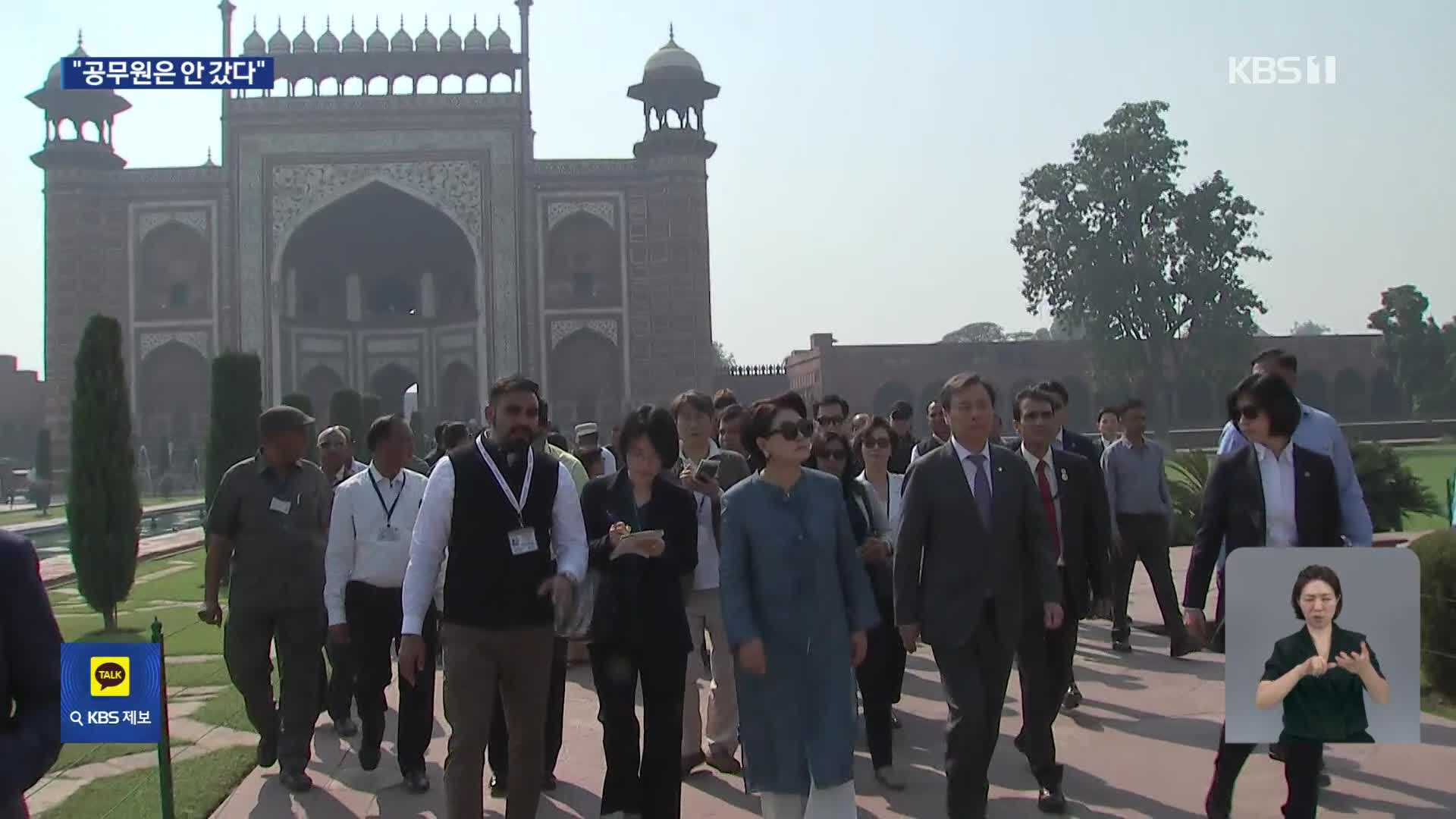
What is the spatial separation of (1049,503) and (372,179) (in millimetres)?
26514

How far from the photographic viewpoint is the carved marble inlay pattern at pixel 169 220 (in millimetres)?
29406

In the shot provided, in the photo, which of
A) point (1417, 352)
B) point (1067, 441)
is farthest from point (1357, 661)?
point (1417, 352)

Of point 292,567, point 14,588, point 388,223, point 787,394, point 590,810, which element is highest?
point 388,223

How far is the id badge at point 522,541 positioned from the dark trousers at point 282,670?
1537 millimetres

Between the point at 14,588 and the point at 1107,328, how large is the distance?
28.9 m

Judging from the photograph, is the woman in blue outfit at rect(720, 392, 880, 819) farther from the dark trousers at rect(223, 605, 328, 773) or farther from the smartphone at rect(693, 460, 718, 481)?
the dark trousers at rect(223, 605, 328, 773)

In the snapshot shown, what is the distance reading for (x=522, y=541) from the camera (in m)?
3.39

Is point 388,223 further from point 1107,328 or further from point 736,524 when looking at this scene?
point 736,524

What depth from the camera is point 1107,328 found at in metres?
29.0

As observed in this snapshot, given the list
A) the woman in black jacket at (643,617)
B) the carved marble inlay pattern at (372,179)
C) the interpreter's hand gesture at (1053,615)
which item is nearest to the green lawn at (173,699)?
the woman in black jacket at (643,617)

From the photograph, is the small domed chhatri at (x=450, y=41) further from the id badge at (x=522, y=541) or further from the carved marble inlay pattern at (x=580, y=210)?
the id badge at (x=522, y=541)

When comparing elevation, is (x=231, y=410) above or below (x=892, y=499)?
above

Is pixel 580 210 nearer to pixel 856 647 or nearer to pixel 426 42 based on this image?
pixel 426 42

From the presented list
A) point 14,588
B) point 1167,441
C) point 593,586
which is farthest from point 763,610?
point 1167,441
